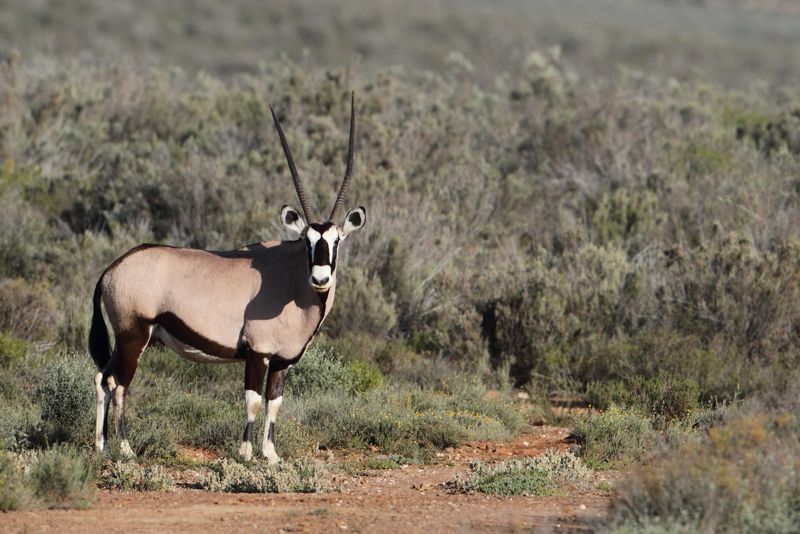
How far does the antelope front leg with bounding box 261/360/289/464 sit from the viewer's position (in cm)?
1012

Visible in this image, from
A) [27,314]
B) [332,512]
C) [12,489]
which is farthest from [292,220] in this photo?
[27,314]

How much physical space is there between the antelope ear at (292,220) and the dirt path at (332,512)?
1986mm

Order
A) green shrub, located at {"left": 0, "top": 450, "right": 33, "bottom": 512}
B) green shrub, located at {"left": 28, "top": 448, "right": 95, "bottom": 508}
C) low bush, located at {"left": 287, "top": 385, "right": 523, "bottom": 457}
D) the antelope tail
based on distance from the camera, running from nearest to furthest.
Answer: green shrub, located at {"left": 0, "top": 450, "right": 33, "bottom": 512} < green shrub, located at {"left": 28, "top": 448, "right": 95, "bottom": 508} < the antelope tail < low bush, located at {"left": 287, "top": 385, "right": 523, "bottom": 457}

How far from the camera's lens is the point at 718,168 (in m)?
19.7

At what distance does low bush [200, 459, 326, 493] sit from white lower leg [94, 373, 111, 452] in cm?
106

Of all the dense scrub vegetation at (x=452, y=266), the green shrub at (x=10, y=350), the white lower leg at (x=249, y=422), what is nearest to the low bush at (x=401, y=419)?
the dense scrub vegetation at (x=452, y=266)

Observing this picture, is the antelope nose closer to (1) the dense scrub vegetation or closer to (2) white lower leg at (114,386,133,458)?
(1) the dense scrub vegetation

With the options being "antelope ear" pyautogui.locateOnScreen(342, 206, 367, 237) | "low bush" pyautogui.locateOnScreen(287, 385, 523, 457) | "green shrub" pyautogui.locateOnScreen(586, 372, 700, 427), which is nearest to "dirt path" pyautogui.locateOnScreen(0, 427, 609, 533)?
"low bush" pyautogui.locateOnScreen(287, 385, 523, 457)

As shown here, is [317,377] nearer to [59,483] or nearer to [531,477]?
[531,477]

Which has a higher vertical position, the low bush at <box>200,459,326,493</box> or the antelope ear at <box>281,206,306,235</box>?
the antelope ear at <box>281,206,306,235</box>

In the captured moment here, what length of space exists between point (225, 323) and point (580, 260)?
6.42m

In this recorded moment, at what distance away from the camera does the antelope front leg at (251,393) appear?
33.0 feet

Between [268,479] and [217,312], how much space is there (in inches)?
58.4

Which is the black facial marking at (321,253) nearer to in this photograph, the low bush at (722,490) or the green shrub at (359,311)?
the low bush at (722,490)
